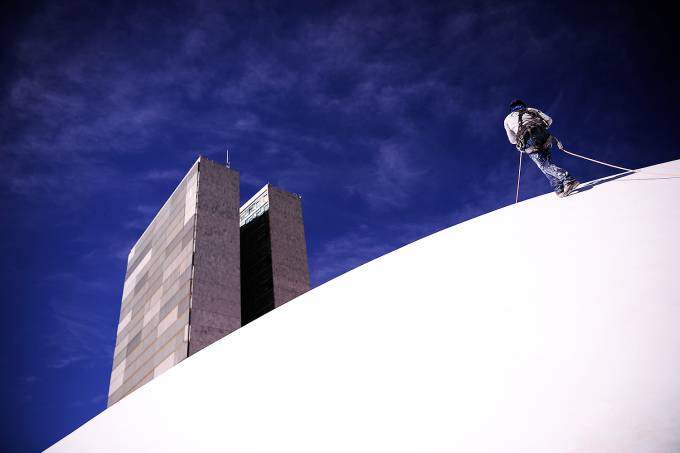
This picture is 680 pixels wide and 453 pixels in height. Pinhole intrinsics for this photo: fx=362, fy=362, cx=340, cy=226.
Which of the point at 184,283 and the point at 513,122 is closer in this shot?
the point at 513,122

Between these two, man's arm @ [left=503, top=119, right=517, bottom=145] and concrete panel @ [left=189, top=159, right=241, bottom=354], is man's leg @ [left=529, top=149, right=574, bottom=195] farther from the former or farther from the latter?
concrete panel @ [left=189, top=159, right=241, bottom=354]

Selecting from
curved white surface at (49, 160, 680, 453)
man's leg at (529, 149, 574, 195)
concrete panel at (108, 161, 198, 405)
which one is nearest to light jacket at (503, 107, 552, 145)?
man's leg at (529, 149, 574, 195)

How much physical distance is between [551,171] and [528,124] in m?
0.87

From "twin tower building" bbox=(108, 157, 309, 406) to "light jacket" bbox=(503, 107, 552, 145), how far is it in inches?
703

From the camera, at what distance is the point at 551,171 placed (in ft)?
16.0

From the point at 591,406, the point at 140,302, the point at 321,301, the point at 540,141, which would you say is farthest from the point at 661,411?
the point at 140,302

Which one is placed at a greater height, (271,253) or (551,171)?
(271,253)

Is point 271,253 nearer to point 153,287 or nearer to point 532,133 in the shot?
point 153,287

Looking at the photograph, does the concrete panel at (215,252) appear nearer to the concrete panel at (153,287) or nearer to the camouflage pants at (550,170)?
the concrete panel at (153,287)

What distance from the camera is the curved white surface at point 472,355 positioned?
2.04 metres

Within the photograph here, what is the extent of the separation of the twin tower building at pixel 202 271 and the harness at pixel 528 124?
1804cm

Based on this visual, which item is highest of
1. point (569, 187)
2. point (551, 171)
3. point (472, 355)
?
point (551, 171)

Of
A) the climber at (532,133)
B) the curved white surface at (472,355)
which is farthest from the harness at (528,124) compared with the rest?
the curved white surface at (472,355)

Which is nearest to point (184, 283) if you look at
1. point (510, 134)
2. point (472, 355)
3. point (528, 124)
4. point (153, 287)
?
point (153, 287)
